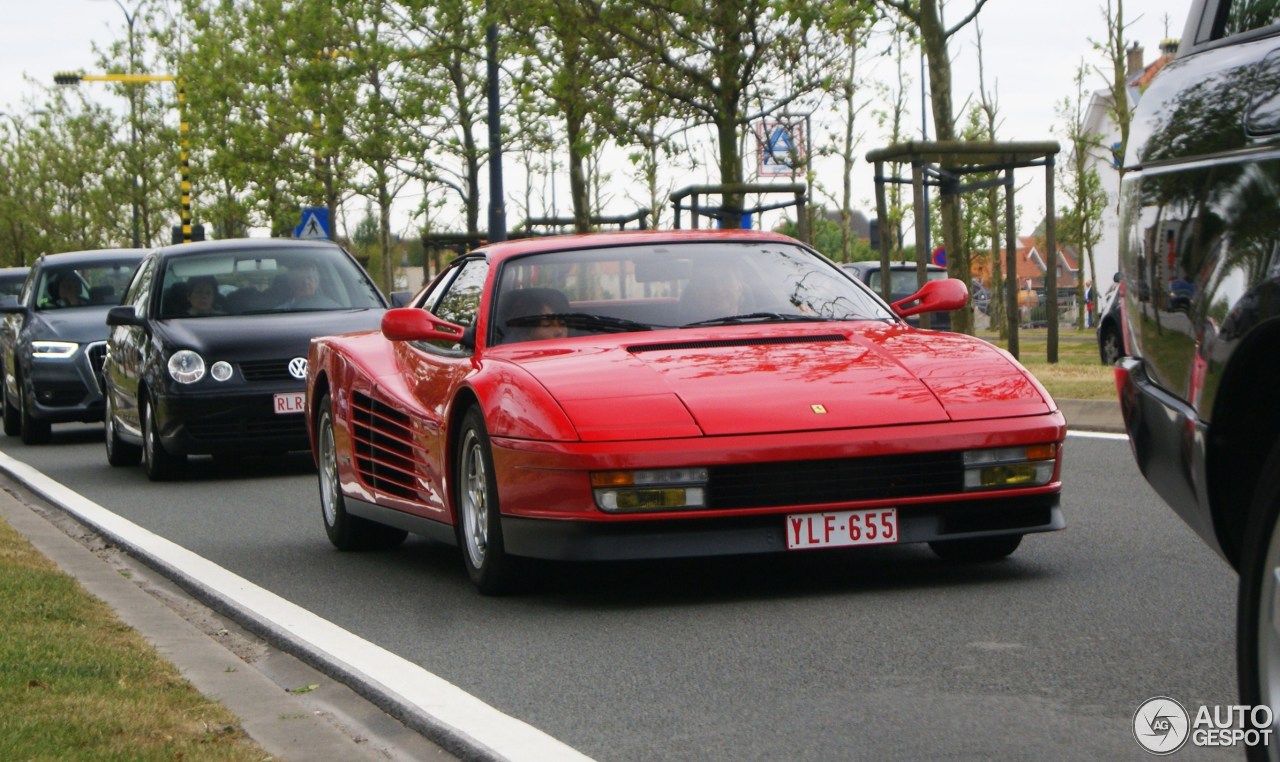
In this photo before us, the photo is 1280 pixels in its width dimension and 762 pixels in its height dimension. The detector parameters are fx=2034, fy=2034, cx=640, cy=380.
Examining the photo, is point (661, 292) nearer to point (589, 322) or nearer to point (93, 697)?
point (589, 322)

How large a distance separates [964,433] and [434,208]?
1265 inches

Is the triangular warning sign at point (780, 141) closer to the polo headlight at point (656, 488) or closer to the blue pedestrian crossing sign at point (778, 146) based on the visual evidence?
the blue pedestrian crossing sign at point (778, 146)

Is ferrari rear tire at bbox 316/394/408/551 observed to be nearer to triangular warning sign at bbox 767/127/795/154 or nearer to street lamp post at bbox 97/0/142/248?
triangular warning sign at bbox 767/127/795/154

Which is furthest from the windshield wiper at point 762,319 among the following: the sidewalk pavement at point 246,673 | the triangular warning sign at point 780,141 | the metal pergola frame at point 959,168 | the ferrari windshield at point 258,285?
the triangular warning sign at point 780,141

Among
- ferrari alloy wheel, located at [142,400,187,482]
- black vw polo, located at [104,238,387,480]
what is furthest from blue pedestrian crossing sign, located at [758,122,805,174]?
ferrari alloy wheel, located at [142,400,187,482]

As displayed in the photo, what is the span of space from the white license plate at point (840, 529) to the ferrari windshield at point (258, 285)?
28.0 feet

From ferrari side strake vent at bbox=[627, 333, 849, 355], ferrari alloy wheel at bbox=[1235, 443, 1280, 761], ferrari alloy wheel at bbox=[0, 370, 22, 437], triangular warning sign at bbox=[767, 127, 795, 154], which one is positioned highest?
triangular warning sign at bbox=[767, 127, 795, 154]

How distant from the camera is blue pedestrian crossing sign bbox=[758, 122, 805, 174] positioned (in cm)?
2523

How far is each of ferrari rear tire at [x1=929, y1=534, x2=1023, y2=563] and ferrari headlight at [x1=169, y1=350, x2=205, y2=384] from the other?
7523mm

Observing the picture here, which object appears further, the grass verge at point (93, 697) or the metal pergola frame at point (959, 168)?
the metal pergola frame at point (959, 168)

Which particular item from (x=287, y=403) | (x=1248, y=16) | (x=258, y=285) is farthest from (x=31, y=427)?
(x=1248, y=16)

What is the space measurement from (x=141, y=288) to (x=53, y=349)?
400cm

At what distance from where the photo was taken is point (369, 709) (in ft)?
18.5

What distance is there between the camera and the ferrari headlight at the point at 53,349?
19047mm
